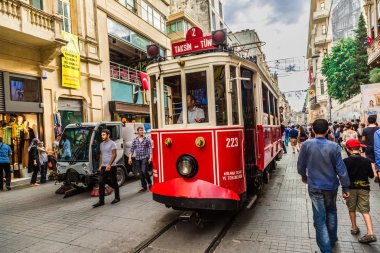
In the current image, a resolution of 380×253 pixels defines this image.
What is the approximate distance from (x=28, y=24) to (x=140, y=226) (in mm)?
9643

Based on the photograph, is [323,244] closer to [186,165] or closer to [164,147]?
[186,165]

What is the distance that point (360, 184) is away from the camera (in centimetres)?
408

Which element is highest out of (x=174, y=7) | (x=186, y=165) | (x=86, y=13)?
(x=174, y=7)

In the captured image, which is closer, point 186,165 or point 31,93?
point 186,165

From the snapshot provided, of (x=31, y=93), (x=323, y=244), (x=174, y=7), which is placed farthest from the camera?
(x=174, y=7)

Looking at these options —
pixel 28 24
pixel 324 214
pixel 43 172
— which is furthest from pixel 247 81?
pixel 28 24

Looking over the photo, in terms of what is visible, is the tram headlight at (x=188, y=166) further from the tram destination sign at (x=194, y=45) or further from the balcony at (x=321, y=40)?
the balcony at (x=321, y=40)

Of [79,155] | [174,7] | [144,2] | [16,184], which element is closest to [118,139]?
[79,155]

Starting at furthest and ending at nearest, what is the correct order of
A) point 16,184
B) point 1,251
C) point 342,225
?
point 16,184 < point 342,225 < point 1,251

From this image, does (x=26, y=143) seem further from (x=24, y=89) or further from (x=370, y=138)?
(x=370, y=138)

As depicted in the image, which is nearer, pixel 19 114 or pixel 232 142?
pixel 232 142

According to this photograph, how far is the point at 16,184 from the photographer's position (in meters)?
10.1

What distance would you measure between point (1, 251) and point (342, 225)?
5.72 metres

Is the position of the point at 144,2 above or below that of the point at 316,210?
above
